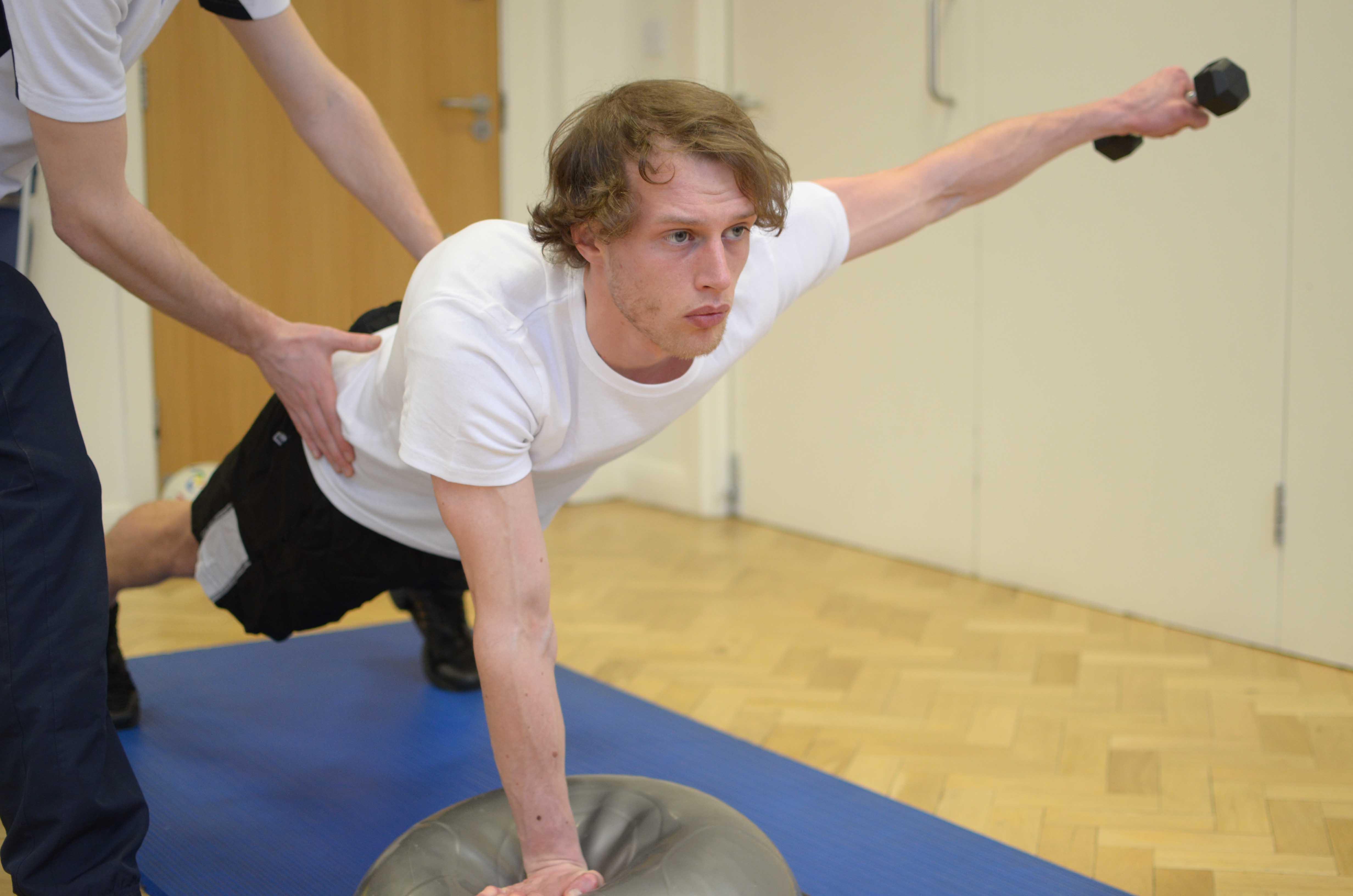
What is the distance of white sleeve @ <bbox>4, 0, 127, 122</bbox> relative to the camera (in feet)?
3.78

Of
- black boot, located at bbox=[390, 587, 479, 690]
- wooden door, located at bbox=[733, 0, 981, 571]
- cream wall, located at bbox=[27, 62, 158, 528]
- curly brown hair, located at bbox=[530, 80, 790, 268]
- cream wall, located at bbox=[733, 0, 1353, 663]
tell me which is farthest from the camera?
cream wall, located at bbox=[27, 62, 158, 528]

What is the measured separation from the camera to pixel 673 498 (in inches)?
155

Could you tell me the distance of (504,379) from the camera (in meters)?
1.27

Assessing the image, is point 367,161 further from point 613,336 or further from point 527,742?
point 527,742

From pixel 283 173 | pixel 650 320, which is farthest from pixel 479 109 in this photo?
pixel 650 320

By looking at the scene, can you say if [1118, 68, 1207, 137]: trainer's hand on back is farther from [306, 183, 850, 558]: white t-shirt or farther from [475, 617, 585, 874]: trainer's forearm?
[475, 617, 585, 874]: trainer's forearm

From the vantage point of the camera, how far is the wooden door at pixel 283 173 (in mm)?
3385

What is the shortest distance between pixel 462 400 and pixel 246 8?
758 millimetres

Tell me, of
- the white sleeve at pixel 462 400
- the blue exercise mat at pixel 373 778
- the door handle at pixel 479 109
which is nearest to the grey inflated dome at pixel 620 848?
the blue exercise mat at pixel 373 778

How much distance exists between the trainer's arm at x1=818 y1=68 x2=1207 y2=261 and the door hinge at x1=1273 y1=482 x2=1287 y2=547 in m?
0.96

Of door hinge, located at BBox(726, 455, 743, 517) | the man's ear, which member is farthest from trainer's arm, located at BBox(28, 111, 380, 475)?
door hinge, located at BBox(726, 455, 743, 517)

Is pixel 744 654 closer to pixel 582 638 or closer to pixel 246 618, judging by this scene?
pixel 582 638

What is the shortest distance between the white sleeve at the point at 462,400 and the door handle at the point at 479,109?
8.76ft

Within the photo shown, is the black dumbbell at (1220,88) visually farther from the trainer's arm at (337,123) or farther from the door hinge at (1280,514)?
the trainer's arm at (337,123)
